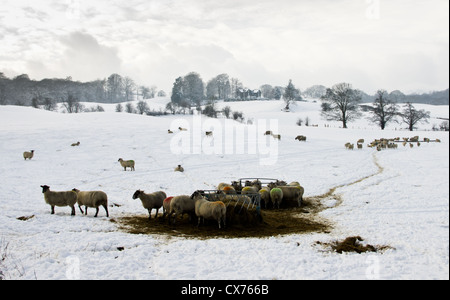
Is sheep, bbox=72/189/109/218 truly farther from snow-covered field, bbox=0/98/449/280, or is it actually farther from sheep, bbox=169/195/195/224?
sheep, bbox=169/195/195/224

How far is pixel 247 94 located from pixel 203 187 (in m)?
136

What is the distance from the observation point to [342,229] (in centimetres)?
1362

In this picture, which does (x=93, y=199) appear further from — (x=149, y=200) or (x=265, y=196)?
(x=265, y=196)

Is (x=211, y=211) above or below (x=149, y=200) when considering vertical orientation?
below

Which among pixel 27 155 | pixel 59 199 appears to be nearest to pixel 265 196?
pixel 59 199

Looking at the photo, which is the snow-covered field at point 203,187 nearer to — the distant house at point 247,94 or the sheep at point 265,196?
the sheep at point 265,196

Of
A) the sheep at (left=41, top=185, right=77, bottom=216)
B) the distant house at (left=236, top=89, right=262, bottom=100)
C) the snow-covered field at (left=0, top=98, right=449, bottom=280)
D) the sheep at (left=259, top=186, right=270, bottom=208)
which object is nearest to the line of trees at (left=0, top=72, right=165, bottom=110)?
the snow-covered field at (left=0, top=98, right=449, bottom=280)

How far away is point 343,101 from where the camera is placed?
71.9 metres

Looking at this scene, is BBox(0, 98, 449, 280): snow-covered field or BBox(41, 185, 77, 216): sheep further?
BBox(41, 185, 77, 216): sheep

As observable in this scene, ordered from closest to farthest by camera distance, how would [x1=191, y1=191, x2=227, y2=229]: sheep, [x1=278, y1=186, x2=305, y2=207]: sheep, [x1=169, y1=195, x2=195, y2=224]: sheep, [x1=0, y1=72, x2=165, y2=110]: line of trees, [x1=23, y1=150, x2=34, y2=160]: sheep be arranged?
[x1=191, y1=191, x2=227, y2=229]: sheep, [x1=169, y1=195, x2=195, y2=224]: sheep, [x1=278, y1=186, x2=305, y2=207]: sheep, [x1=23, y1=150, x2=34, y2=160]: sheep, [x1=0, y1=72, x2=165, y2=110]: line of trees

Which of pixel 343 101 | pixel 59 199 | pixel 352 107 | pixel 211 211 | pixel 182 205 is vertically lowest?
pixel 211 211

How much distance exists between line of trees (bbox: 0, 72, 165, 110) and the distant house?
5517 cm

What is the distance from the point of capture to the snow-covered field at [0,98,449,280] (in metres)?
8.79
